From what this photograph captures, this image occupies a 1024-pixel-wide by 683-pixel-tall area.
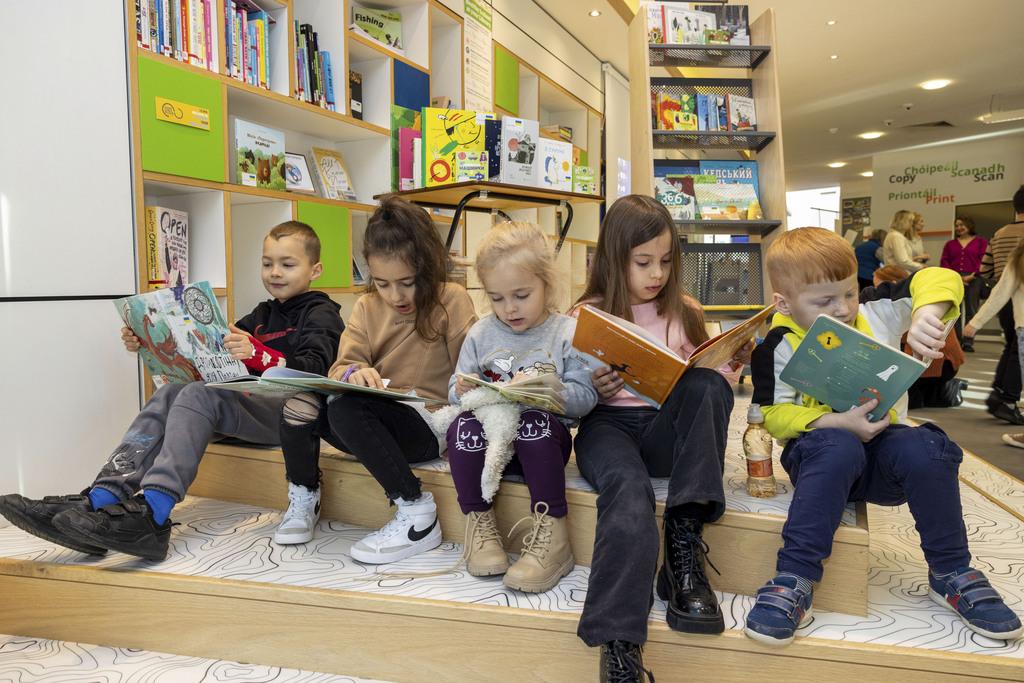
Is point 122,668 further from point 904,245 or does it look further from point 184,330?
point 904,245

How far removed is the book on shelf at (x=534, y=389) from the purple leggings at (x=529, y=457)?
0.20ft

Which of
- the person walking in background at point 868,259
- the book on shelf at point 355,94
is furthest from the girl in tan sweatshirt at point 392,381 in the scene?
the person walking in background at point 868,259

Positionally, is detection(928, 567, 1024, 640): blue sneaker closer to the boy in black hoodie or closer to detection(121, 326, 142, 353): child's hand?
the boy in black hoodie

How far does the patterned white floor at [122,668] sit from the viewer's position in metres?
1.24

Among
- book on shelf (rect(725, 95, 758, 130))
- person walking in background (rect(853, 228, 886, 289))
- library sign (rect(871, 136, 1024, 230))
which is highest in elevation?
library sign (rect(871, 136, 1024, 230))

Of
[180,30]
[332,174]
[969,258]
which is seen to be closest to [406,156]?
[332,174]

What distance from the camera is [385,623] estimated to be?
1239 mm

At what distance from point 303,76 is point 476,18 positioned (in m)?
1.60

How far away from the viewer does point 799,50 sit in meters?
5.66

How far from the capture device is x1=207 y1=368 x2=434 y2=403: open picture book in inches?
Answer: 50.2

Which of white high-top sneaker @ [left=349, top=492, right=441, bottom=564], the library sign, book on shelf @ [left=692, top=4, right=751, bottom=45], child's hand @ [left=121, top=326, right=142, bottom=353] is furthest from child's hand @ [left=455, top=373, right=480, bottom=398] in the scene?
the library sign

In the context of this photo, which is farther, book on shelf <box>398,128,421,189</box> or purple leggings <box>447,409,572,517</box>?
book on shelf <box>398,128,421,189</box>

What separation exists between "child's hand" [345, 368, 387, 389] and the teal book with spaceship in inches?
32.2

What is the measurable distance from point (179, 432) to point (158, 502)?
0.55ft
